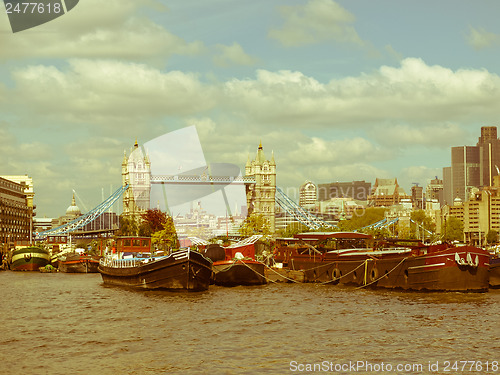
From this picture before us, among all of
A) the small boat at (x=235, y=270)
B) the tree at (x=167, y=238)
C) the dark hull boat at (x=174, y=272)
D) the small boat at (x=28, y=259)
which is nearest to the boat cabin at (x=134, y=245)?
the small boat at (x=235, y=270)

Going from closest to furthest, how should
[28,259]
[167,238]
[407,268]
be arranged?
[407,268] → [28,259] → [167,238]

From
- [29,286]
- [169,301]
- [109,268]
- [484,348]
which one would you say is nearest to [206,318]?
[169,301]

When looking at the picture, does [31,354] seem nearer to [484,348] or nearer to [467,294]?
[484,348]

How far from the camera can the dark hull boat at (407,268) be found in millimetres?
53812

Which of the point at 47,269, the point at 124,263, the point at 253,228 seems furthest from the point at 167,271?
the point at 253,228

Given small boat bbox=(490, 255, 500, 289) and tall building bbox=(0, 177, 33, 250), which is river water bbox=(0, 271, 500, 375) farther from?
tall building bbox=(0, 177, 33, 250)

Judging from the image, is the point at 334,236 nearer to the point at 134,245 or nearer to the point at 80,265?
the point at 134,245

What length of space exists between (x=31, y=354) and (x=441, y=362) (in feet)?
51.9

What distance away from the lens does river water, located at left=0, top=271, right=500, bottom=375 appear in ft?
98.5

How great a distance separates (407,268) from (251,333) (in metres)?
22.0

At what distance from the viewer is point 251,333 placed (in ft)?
123

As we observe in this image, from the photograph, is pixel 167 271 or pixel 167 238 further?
pixel 167 238

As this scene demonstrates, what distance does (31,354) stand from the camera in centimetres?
3244

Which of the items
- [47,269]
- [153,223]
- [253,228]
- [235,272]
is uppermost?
[153,223]
